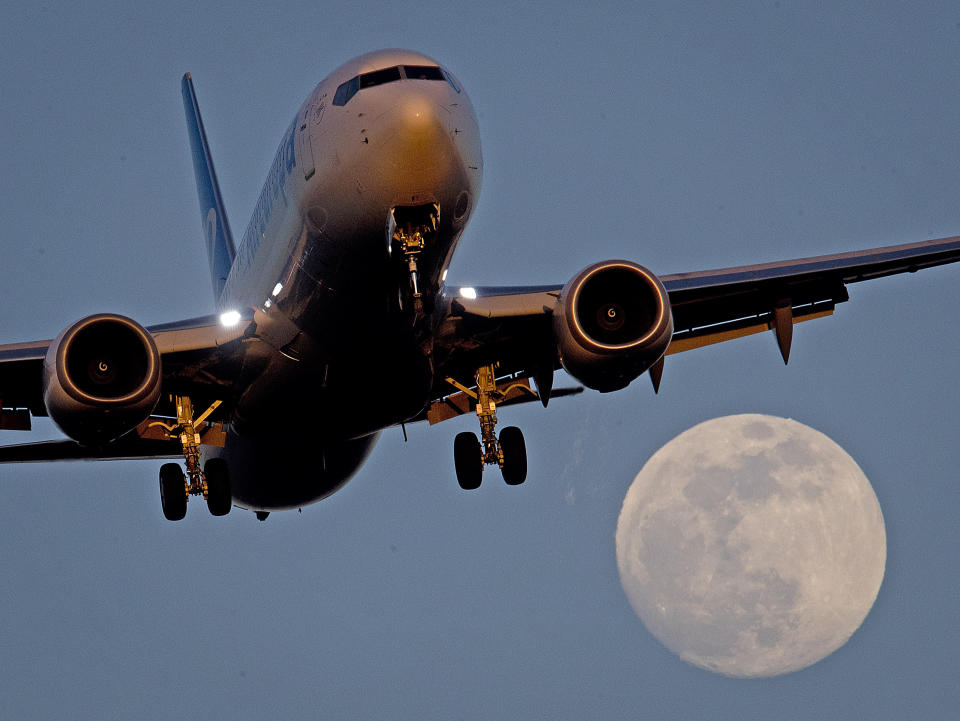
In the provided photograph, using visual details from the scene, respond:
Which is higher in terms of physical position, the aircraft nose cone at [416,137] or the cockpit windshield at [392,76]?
the cockpit windshield at [392,76]

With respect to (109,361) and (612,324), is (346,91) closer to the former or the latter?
(109,361)

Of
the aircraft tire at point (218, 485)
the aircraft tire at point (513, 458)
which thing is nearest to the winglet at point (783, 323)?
the aircraft tire at point (513, 458)

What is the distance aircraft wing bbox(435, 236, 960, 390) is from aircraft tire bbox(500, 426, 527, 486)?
4.10 feet

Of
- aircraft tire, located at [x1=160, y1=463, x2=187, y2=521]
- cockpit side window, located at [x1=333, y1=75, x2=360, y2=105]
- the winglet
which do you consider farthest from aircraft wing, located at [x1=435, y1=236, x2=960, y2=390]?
aircraft tire, located at [x1=160, y1=463, x2=187, y2=521]

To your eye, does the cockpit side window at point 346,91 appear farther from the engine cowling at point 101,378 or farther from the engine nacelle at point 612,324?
the engine nacelle at point 612,324

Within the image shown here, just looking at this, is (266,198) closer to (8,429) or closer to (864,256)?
(8,429)

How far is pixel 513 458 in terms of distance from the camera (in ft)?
86.7

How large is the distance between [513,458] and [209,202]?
672 inches

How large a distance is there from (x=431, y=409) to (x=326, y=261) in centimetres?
601

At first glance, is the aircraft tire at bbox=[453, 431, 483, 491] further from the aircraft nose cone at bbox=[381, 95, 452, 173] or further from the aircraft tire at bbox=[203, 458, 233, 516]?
the aircraft nose cone at bbox=[381, 95, 452, 173]

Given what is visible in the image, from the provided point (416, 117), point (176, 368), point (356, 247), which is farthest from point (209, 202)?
point (416, 117)

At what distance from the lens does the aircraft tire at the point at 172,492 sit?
85.4ft

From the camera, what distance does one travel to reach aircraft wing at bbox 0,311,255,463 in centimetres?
2298

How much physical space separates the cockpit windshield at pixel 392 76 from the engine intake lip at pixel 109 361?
4.60m
